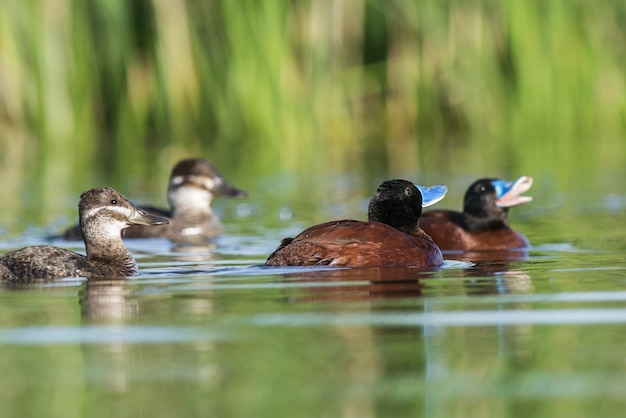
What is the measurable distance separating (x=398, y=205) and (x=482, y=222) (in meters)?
2.11

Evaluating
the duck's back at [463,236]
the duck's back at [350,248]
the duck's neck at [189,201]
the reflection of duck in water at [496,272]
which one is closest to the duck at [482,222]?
the duck's back at [463,236]

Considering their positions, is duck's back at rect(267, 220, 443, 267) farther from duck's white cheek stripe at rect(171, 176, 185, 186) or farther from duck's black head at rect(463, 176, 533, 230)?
duck's white cheek stripe at rect(171, 176, 185, 186)

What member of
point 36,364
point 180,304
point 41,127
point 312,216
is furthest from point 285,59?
point 36,364

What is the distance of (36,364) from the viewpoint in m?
4.85

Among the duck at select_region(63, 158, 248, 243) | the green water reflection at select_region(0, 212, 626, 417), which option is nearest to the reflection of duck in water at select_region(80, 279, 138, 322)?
the green water reflection at select_region(0, 212, 626, 417)

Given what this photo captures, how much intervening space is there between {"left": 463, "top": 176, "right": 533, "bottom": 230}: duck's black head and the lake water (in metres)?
2.16

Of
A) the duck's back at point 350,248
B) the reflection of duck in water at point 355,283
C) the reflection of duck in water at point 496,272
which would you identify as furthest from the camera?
the duck's back at point 350,248

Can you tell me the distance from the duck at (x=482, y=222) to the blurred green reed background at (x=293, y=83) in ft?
18.7

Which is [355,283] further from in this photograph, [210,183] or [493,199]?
[210,183]

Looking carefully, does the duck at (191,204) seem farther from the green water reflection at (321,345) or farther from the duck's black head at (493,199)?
the green water reflection at (321,345)

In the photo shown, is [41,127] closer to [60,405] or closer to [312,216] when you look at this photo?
[312,216]

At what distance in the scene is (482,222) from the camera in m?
9.96

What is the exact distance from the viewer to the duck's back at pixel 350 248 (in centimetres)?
741

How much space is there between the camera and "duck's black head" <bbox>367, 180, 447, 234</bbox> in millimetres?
7973
